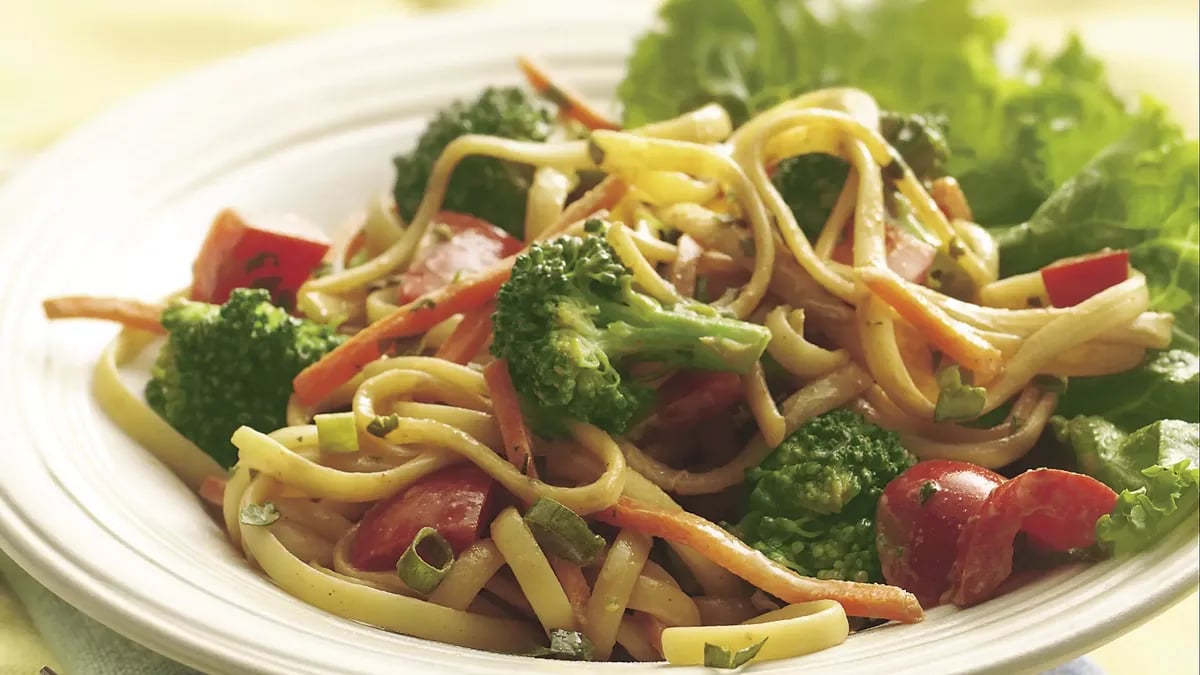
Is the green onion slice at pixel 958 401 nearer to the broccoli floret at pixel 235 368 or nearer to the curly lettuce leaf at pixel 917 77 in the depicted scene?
the curly lettuce leaf at pixel 917 77

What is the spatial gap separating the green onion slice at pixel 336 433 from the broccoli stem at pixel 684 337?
759 mm

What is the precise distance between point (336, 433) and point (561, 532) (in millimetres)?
694

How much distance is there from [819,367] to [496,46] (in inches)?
108

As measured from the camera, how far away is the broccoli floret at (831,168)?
13.0ft

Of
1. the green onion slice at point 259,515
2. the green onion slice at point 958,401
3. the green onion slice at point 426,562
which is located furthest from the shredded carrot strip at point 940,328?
the green onion slice at point 259,515

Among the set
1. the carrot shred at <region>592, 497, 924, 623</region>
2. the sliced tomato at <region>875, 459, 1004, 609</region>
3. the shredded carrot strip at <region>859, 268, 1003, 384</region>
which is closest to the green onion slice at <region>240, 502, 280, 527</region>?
the carrot shred at <region>592, 497, 924, 623</region>

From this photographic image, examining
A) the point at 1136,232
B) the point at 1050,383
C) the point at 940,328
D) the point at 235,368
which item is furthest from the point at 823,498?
the point at 235,368

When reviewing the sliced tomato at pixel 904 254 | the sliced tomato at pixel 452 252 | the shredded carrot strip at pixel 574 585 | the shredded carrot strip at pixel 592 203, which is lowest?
the shredded carrot strip at pixel 574 585

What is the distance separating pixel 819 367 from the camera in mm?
3584

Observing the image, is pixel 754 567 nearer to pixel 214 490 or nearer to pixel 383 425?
pixel 383 425

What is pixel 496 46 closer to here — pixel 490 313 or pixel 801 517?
pixel 490 313

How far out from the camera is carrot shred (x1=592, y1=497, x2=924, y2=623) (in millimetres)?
2969

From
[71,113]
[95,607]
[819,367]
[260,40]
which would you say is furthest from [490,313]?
[260,40]

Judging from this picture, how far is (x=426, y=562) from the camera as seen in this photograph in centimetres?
320
